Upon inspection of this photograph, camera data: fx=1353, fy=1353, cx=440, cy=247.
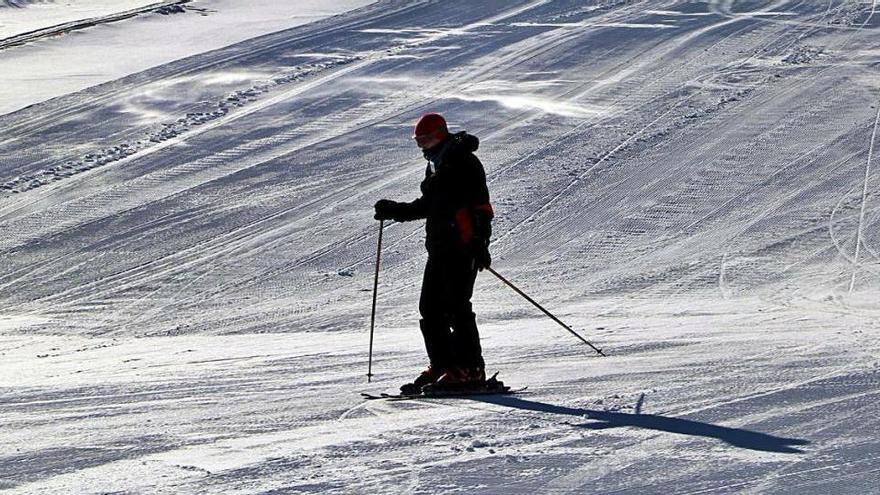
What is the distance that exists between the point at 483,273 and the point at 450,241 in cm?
552

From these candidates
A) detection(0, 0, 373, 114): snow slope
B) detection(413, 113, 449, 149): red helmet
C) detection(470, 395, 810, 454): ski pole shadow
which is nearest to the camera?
detection(470, 395, 810, 454): ski pole shadow

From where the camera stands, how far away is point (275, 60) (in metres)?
20.0

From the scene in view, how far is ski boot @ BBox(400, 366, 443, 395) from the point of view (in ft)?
23.7

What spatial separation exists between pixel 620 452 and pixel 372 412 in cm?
152

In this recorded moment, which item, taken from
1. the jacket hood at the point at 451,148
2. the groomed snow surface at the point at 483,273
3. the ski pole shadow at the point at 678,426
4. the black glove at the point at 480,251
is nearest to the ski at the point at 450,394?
the groomed snow surface at the point at 483,273

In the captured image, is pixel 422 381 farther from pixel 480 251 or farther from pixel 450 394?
pixel 480 251

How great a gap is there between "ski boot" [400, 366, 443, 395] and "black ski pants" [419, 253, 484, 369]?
0.11 ft

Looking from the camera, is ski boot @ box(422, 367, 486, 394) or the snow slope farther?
the snow slope

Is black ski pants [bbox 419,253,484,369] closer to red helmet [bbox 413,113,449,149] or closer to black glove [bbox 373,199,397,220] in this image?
black glove [bbox 373,199,397,220]

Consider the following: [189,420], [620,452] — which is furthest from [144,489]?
[620,452]

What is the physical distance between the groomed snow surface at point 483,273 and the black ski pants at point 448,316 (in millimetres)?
401

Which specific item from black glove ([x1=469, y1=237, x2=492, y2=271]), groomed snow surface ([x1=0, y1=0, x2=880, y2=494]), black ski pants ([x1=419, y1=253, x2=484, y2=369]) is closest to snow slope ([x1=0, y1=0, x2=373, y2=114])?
groomed snow surface ([x1=0, y1=0, x2=880, y2=494])

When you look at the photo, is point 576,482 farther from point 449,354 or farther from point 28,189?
Answer: point 28,189

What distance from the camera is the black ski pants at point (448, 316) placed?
23.7ft
